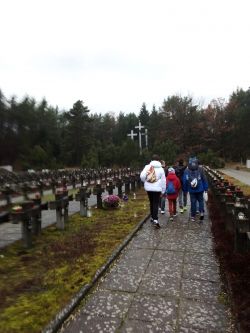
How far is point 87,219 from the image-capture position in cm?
918

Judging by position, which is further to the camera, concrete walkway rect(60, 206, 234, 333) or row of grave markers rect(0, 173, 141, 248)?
row of grave markers rect(0, 173, 141, 248)

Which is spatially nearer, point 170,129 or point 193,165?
point 193,165

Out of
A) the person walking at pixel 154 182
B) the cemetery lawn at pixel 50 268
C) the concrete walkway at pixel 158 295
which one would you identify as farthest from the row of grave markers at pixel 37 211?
the person walking at pixel 154 182

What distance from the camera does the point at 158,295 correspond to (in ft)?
13.8

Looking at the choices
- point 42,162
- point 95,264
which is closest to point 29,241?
point 95,264

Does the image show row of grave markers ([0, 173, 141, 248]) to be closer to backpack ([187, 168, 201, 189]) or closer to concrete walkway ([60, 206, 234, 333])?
concrete walkway ([60, 206, 234, 333])

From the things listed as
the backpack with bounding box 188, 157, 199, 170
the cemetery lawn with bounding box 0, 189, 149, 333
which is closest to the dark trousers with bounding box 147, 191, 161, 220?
the cemetery lawn with bounding box 0, 189, 149, 333

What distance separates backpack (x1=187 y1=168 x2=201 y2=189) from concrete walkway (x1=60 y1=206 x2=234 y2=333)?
243cm

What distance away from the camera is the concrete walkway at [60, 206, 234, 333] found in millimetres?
3531

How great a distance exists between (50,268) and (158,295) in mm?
1766

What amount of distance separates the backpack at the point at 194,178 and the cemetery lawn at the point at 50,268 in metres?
1.67

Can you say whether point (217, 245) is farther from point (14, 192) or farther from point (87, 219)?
point (14, 192)

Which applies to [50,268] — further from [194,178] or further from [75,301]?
[194,178]

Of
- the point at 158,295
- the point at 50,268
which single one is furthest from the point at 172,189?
the point at 158,295
